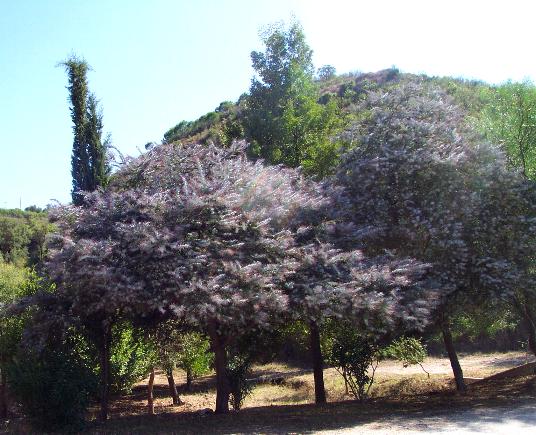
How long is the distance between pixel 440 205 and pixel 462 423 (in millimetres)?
4757

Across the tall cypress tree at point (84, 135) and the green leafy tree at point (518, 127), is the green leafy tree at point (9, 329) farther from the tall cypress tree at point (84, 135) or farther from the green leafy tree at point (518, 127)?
the green leafy tree at point (518, 127)

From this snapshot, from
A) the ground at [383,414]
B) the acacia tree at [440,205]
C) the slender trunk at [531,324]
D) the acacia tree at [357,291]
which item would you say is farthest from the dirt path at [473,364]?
the acacia tree at [357,291]

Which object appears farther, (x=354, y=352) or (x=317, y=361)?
(x=317, y=361)

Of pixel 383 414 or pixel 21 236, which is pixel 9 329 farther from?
pixel 21 236

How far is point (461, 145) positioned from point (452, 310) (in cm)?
388

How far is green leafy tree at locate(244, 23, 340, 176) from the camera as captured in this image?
17.8 m

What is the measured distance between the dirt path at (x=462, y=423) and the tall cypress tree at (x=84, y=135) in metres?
13.2

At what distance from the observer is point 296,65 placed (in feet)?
65.5

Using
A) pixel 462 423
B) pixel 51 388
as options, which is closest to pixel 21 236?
pixel 51 388

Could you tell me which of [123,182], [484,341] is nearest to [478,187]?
[123,182]

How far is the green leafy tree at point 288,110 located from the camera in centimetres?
1780

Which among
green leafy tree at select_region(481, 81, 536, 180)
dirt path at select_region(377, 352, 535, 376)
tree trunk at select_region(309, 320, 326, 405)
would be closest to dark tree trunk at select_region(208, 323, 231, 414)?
tree trunk at select_region(309, 320, 326, 405)

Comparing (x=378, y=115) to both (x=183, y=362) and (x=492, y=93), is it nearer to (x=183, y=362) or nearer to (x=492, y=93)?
(x=492, y=93)

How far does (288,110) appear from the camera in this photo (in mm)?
18438
